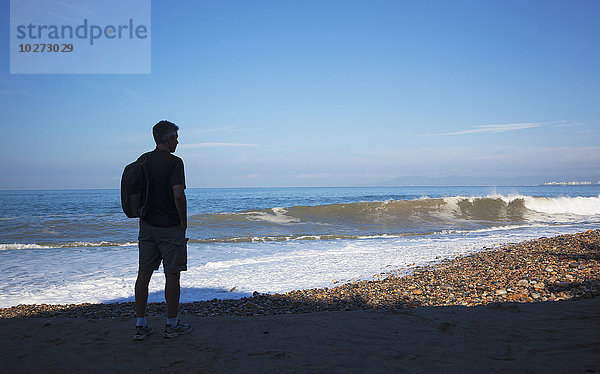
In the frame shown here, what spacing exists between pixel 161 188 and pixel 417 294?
12.6 feet

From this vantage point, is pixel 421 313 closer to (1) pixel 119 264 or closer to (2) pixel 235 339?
(2) pixel 235 339

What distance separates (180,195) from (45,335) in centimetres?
211

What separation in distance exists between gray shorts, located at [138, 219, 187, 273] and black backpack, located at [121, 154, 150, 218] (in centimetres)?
15

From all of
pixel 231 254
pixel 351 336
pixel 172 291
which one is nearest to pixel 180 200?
pixel 172 291

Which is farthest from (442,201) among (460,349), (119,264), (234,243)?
(460,349)

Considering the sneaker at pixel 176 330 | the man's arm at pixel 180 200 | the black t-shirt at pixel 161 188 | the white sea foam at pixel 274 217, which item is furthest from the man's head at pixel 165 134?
the white sea foam at pixel 274 217

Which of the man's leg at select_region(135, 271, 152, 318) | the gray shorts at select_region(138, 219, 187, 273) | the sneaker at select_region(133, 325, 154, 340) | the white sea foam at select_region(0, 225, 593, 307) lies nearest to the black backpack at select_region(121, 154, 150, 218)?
the gray shorts at select_region(138, 219, 187, 273)

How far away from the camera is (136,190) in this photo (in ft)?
11.2

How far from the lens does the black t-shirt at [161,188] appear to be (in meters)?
3.43

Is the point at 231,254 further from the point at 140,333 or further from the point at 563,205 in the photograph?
the point at 563,205

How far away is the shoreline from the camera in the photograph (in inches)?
191

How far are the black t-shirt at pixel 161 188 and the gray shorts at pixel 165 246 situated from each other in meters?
0.06

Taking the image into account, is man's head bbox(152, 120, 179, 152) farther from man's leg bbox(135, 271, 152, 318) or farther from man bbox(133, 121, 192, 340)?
man's leg bbox(135, 271, 152, 318)

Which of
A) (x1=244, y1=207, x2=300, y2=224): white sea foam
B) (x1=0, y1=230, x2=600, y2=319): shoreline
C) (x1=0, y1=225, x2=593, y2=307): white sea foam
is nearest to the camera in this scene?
(x1=0, y1=230, x2=600, y2=319): shoreline
